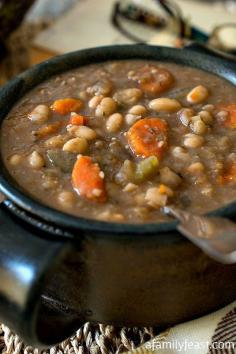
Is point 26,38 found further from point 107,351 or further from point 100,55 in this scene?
point 107,351

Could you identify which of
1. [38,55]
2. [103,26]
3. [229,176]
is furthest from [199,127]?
[103,26]

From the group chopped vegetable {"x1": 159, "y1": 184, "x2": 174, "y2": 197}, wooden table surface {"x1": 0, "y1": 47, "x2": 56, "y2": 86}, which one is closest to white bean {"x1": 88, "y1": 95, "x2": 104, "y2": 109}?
chopped vegetable {"x1": 159, "y1": 184, "x2": 174, "y2": 197}

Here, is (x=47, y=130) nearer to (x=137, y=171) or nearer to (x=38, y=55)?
(x=137, y=171)

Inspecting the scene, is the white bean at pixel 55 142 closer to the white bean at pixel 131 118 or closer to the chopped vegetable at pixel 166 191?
the white bean at pixel 131 118

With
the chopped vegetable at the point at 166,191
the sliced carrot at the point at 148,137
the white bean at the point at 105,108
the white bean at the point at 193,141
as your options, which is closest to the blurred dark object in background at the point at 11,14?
the white bean at the point at 105,108

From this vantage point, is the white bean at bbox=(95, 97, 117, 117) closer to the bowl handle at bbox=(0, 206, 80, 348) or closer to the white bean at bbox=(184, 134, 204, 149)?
the white bean at bbox=(184, 134, 204, 149)

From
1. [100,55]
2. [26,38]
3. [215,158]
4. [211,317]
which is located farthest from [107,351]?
[26,38]

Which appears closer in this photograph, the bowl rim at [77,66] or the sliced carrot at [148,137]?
the bowl rim at [77,66]

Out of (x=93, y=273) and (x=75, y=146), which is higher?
(x=75, y=146)
